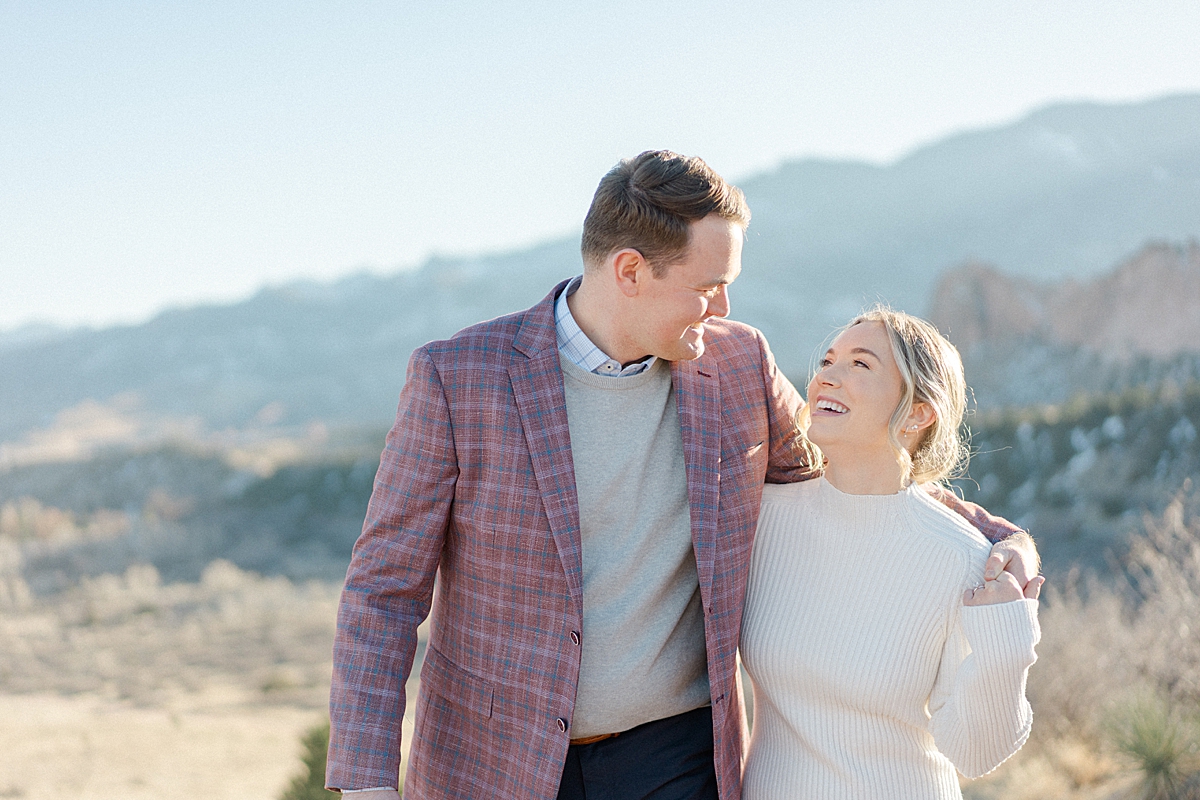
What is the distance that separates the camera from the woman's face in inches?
80.5

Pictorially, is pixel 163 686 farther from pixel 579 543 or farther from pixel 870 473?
pixel 870 473

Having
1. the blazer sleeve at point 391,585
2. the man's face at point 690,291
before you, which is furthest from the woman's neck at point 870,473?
the blazer sleeve at point 391,585

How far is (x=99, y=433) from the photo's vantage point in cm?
5822

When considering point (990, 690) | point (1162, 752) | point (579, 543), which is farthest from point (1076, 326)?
point (579, 543)

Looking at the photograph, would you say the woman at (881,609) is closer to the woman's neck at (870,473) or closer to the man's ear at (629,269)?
the woman's neck at (870,473)

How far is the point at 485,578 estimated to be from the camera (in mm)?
1938

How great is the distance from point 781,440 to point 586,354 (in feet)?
1.81

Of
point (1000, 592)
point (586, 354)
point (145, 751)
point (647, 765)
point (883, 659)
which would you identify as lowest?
point (145, 751)

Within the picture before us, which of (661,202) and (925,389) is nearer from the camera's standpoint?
(661,202)

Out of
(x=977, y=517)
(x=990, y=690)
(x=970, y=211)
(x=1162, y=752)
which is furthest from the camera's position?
(x=970, y=211)

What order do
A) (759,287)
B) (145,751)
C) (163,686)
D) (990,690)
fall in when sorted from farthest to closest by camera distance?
1. (759,287)
2. (163,686)
3. (145,751)
4. (990,690)

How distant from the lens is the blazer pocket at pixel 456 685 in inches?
76.4

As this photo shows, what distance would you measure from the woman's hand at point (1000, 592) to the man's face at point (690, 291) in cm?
74

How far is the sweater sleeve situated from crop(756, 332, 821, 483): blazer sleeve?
1.81 ft
